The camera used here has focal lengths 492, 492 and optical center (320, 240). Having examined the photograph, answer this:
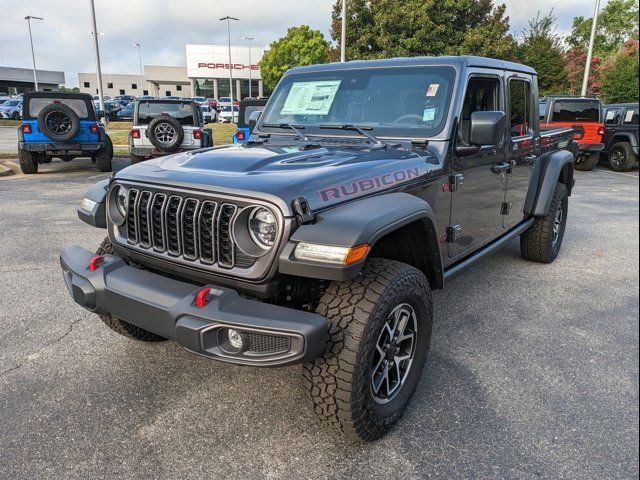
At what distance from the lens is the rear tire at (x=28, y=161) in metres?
11.2

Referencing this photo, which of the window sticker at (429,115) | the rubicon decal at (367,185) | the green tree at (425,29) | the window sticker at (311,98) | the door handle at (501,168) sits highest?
the green tree at (425,29)

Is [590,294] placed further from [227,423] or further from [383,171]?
[227,423]

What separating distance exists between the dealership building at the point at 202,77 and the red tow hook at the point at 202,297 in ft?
165

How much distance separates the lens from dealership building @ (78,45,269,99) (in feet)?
207

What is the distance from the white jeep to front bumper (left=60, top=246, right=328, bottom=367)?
920cm

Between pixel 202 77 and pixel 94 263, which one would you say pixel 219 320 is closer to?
pixel 94 263

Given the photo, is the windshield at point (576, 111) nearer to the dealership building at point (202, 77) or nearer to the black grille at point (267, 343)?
the black grille at point (267, 343)

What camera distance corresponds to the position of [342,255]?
209 centimetres

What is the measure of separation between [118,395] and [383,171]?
2.00 metres

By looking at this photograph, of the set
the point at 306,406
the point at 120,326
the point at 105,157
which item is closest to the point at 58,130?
the point at 105,157

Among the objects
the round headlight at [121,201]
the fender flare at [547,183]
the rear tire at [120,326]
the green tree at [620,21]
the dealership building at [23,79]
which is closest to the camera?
the green tree at [620,21]

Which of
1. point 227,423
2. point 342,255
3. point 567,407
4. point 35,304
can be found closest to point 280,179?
point 342,255

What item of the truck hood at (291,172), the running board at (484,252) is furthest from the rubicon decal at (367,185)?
the running board at (484,252)

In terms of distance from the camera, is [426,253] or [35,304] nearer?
[426,253]
